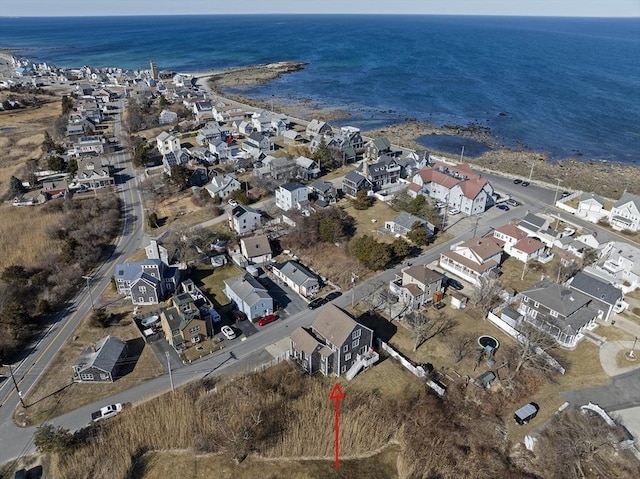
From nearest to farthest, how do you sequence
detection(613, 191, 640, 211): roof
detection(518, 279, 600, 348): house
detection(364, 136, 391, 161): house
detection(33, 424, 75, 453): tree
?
1. detection(33, 424, 75, 453): tree
2. detection(518, 279, 600, 348): house
3. detection(613, 191, 640, 211): roof
4. detection(364, 136, 391, 161): house

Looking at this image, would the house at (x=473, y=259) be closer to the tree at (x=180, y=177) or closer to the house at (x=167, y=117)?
the tree at (x=180, y=177)

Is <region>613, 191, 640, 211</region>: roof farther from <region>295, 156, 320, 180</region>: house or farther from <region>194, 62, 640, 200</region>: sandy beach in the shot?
<region>295, 156, 320, 180</region>: house

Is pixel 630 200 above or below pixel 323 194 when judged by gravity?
above

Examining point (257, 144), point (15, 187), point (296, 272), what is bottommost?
point (15, 187)

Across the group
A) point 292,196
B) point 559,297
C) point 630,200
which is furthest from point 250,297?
point 630,200

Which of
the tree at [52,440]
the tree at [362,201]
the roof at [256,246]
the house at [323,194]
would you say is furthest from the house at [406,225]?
the tree at [52,440]

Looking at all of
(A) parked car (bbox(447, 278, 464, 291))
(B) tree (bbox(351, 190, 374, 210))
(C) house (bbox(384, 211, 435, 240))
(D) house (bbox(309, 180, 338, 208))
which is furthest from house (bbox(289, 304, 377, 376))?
(D) house (bbox(309, 180, 338, 208))

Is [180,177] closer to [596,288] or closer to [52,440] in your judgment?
[52,440]
